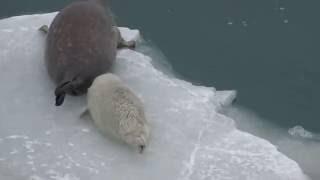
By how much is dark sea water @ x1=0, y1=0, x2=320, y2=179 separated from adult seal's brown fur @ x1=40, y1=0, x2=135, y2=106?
1.95 feet

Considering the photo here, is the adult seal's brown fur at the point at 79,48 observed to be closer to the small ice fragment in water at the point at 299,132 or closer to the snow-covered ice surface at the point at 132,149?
the snow-covered ice surface at the point at 132,149

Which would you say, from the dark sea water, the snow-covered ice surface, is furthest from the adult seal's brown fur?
the dark sea water

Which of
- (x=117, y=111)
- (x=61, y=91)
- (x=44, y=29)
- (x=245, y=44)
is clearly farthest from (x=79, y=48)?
(x=245, y=44)

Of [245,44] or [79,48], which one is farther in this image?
[245,44]

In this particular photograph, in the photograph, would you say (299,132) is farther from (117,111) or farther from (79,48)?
(79,48)

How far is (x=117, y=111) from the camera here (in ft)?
11.2

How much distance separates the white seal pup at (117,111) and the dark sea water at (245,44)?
76cm

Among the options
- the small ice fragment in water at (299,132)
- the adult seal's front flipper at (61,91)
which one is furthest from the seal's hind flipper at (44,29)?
the small ice fragment in water at (299,132)

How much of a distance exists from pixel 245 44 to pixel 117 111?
1336 millimetres

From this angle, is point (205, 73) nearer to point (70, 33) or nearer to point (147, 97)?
point (147, 97)

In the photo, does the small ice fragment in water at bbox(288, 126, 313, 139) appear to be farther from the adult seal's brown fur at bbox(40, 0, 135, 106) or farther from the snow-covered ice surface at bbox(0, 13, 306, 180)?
the adult seal's brown fur at bbox(40, 0, 135, 106)

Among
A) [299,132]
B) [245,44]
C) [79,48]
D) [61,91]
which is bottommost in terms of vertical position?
[299,132]

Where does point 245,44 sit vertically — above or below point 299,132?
above

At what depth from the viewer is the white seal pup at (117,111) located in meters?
3.36
